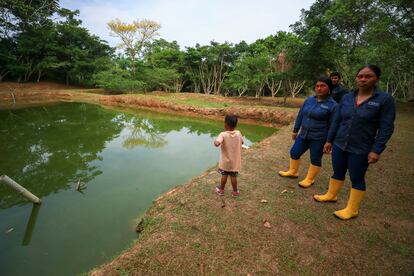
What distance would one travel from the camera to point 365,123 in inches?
100.0

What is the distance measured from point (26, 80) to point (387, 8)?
3153 cm

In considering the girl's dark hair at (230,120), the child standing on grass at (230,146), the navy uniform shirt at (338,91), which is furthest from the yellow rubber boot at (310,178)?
the girl's dark hair at (230,120)

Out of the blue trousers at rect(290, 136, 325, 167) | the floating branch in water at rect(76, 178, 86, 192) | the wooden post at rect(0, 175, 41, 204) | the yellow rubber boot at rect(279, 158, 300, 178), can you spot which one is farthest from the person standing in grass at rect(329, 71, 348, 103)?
the wooden post at rect(0, 175, 41, 204)

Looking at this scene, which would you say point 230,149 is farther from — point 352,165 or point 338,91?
point 338,91

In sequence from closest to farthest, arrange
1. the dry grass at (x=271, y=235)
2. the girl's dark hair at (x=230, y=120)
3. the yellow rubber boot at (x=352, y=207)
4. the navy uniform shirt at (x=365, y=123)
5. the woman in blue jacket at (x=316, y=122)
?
1. the dry grass at (x=271, y=235)
2. the navy uniform shirt at (x=365, y=123)
3. the yellow rubber boot at (x=352, y=207)
4. the girl's dark hair at (x=230, y=120)
5. the woman in blue jacket at (x=316, y=122)

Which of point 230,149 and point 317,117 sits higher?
point 317,117

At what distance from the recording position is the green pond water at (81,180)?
3141 mm

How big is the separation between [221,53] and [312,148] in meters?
22.5

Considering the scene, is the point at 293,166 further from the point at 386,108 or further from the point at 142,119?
the point at 142,119

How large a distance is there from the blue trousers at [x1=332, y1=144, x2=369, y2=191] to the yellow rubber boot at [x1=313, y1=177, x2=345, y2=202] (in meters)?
0.10

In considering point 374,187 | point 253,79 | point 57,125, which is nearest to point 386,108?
point 374,187

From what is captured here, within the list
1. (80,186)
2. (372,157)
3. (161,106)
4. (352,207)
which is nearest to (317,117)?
(372,157)

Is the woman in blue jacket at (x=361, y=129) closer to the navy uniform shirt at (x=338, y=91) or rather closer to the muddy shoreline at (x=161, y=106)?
the navy uniform shirt at (x=338, y=91)

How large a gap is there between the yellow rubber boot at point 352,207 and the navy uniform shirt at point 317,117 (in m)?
0.89
